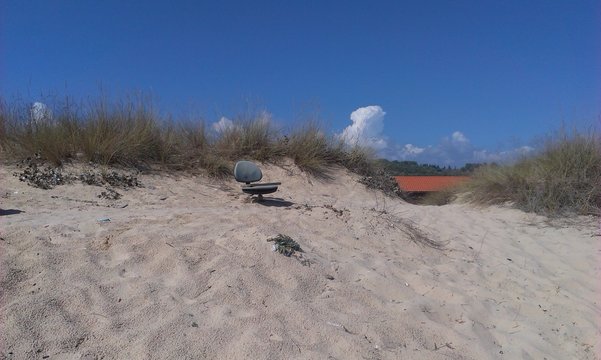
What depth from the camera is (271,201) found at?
6848 mm

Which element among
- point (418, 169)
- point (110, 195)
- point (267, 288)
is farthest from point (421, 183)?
point (267, 288)

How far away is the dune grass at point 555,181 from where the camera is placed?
742 cm

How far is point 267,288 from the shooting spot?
333 centimetres

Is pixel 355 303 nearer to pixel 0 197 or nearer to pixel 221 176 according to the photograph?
pixel 0 197

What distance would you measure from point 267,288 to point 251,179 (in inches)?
133

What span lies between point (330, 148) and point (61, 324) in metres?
8.10

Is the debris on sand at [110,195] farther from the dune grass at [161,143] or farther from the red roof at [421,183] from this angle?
the red roof at [421,183]

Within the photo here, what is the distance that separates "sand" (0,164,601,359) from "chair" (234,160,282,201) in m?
0.52

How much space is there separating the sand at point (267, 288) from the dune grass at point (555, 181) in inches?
68.3

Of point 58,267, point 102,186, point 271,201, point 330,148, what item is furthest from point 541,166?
point 58,267

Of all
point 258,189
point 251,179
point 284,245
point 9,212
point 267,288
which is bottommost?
point 267,288

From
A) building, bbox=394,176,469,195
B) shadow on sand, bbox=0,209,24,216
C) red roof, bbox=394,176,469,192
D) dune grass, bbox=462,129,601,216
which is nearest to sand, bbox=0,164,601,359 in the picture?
shadow on sand, bbox=0,209,24,216

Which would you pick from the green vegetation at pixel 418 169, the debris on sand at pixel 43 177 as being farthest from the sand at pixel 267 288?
the green vegetation at pixel 418 169

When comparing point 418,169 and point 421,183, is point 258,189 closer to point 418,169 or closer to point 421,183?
point 421,183
